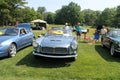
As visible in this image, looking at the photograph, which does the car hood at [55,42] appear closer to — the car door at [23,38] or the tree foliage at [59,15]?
the car door at [23,38]

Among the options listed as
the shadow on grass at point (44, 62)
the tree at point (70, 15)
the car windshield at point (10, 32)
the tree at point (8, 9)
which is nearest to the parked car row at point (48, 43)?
the car windshield at point (10, 32)

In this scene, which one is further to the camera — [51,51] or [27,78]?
[51,51]

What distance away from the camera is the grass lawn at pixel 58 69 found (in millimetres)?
6320

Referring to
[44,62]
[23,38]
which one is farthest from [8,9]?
[44,62]

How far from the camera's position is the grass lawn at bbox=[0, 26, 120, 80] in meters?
6.32

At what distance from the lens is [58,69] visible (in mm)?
7125

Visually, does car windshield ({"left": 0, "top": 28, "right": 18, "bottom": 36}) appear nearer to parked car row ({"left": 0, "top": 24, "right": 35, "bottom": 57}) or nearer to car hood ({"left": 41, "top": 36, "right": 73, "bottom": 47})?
parked car row ({"left": 0, "top": 24, "right": 35, "bottom": 57})

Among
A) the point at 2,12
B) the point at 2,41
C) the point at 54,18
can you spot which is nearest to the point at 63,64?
the point at 2,41

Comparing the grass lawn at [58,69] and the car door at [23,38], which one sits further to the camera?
the car door at [23,38]

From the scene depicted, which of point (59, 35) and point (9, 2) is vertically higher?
point (9, 2)

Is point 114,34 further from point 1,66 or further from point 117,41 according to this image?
point 1,66

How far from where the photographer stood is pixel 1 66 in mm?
7391

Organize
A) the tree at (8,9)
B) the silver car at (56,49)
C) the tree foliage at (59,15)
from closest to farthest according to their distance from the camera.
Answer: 1. the silver car at (56,49)
2. the tree at (8,9)
3. the tree foliage at (59,15)

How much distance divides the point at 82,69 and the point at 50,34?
9.86 feet
